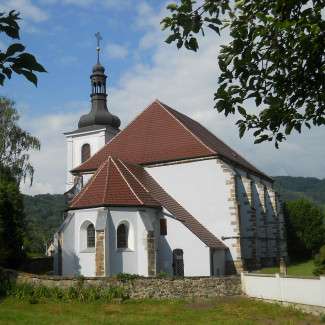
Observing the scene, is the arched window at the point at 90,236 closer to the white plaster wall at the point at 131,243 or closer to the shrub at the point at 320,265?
the white plaster wall at the point at 131,243

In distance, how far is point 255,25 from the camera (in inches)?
249

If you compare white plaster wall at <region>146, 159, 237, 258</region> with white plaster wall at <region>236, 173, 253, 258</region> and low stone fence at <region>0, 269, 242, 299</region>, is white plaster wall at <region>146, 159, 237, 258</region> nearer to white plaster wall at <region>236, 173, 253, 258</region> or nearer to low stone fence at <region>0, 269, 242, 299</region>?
white plaster wall at <region>236, 173, 253, 258</region>

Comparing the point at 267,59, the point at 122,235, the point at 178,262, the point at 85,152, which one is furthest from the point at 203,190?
the point at 267,59

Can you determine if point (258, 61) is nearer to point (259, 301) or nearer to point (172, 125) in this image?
point (259, 301)

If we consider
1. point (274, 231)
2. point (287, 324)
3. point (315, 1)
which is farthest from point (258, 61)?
point (274, 231)

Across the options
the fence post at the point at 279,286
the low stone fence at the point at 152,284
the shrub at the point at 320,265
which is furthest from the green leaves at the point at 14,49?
the shrub at the point at 320,265

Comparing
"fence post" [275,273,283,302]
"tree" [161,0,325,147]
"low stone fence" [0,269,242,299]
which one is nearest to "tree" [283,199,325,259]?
"low stone fence" [0,269,242,299]

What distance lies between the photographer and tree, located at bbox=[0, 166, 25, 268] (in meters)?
27.4

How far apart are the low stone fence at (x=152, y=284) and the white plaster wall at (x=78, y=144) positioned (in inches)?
772

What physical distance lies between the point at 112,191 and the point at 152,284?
22.2ft

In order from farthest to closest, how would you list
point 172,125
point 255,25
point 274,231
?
1. point 274,231
2. point 172,125
3. point 255,25

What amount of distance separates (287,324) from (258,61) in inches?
462

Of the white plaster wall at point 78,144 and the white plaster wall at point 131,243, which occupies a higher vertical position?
the white plaster wall at point 78,144

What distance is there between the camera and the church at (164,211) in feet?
83.3
